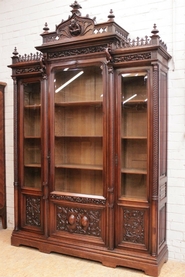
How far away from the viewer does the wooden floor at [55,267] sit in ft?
9.18

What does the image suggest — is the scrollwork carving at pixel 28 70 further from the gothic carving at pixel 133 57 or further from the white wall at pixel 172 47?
the gothic carving at pixel 133 57

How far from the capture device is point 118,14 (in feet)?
11.0

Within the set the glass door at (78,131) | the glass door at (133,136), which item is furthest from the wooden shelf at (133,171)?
the glass door at (78,131)

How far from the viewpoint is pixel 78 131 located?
3.37 meters

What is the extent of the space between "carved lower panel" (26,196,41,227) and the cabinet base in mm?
148

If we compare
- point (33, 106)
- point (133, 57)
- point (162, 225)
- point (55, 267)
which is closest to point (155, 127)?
point (133, 57)

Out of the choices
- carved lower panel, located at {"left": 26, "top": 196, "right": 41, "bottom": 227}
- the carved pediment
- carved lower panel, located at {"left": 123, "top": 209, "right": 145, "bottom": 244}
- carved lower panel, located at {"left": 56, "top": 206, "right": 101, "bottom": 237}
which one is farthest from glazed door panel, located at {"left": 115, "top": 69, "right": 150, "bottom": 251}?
carved lower panel, located at {"left": 26, "top": 196, "right": 41, "bottom": 227}

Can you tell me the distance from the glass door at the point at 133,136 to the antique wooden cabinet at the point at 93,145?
0.4 inches

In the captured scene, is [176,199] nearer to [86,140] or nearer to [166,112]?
[166,112]

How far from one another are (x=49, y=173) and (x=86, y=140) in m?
0.56

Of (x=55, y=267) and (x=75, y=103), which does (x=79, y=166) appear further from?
(x=55, y=267)

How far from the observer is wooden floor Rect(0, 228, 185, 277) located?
280 cm

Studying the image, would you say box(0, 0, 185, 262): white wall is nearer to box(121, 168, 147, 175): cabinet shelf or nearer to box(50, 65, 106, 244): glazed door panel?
box(121, 168, 147, 175): cabinet shelf

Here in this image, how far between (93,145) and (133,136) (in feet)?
1.59
